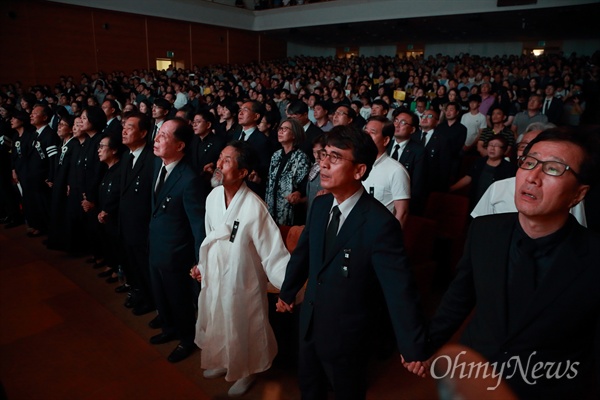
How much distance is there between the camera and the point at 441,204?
145 inches

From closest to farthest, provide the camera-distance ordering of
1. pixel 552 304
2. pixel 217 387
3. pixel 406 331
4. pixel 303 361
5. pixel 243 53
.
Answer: pixel 552 304, pixel 406 331, pixel 303 361, pixel 217 387, pixel 243 53

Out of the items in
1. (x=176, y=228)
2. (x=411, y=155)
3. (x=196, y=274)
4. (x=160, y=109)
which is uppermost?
(x=160, y=109)

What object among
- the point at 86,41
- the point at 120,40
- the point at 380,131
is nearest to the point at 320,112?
the point at 380,131

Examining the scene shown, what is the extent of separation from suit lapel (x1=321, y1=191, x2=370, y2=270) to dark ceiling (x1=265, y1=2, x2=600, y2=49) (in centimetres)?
1341

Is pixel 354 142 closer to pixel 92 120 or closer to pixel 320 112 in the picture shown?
pixel 92 120

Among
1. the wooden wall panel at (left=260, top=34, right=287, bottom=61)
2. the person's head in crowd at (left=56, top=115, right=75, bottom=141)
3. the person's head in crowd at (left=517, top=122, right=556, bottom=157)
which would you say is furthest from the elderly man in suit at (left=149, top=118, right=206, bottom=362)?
the wooden wall panel at (left=260, top=34, right=287, bottom=61)

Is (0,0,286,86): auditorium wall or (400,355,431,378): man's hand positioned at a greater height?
(0,0,286,86): auditorium wall

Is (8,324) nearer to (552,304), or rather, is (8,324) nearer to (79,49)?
(552,304)

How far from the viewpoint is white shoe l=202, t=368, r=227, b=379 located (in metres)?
2.51

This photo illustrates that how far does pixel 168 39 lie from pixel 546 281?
714 inches

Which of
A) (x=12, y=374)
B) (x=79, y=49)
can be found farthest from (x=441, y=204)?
(x=79, y=49)

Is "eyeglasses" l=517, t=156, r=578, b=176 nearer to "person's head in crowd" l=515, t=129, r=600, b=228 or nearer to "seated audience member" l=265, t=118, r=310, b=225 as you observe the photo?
"person's head in crowd" l=515, t=129, r=600, b=228

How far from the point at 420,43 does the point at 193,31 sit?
12.2 m

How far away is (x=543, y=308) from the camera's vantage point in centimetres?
Answer: 121
